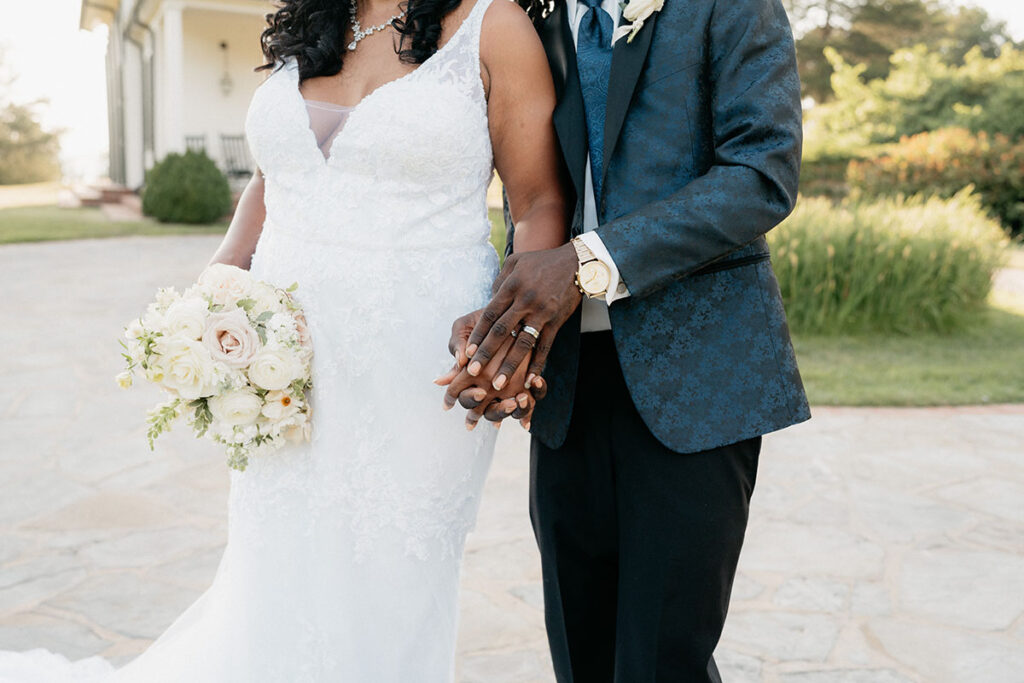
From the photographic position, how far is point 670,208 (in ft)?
5.56

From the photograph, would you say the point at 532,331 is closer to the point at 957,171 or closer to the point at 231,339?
the point at 231,339

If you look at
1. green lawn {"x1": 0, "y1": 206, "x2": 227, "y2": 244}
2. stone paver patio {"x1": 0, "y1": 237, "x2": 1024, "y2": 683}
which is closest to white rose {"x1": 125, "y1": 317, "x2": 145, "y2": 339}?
stone paver patio {"x1": 0, "y1": 237, "x2": 1024, "y2": 683}

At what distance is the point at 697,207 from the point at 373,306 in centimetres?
89

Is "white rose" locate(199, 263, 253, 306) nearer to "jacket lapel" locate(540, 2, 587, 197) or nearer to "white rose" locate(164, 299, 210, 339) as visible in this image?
"white rose" locate(164, 299, 210, 339)

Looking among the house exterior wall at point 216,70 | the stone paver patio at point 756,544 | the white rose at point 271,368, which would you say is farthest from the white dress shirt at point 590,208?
the house exterior wall at point 216,70

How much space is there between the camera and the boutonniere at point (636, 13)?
5.79ft

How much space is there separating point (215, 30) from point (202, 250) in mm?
7576

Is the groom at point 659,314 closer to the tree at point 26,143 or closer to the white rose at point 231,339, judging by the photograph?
the white rose at point 231,339

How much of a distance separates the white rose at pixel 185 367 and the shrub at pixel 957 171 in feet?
52.2

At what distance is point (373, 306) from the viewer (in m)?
2.25

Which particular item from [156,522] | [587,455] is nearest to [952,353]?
[156,522]

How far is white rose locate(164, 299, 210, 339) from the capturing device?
6.66 ft

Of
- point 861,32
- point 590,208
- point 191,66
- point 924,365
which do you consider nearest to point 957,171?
point 924,365

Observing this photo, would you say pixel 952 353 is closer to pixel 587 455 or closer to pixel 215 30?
pixel 587 455
